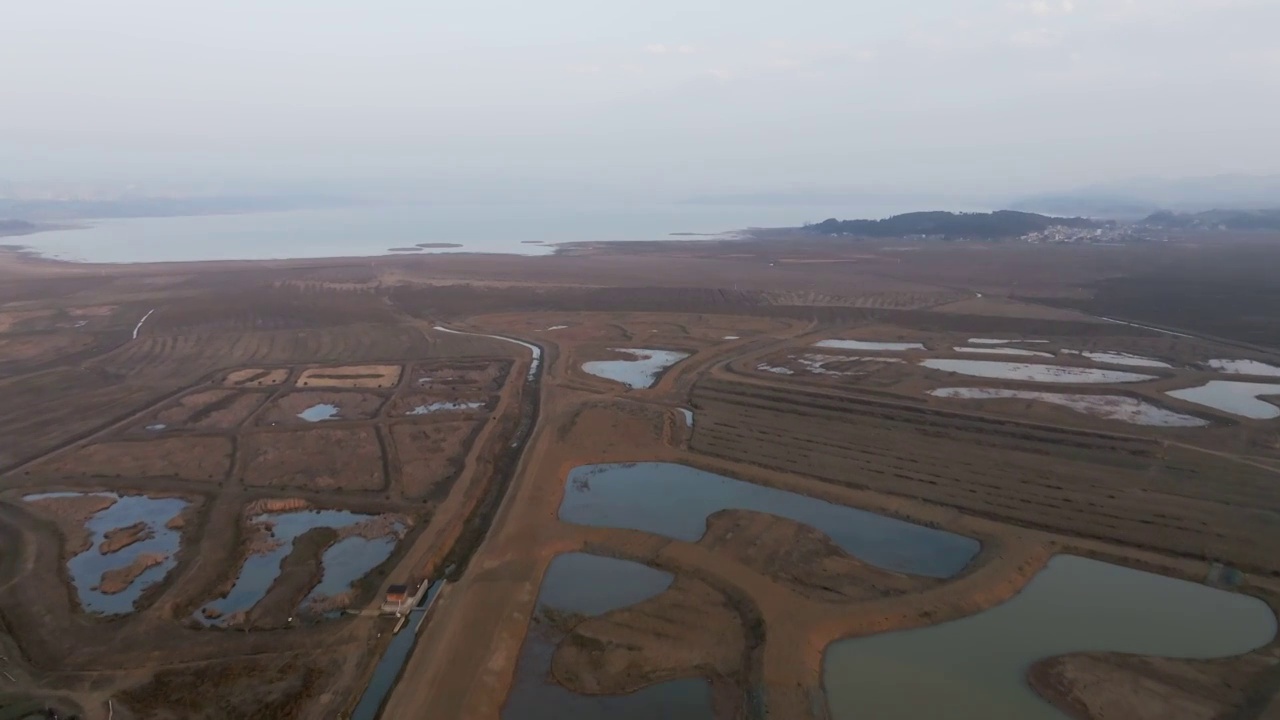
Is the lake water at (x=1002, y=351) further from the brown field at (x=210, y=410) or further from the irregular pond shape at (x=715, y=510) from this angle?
the brown field at (x=210, y=410)

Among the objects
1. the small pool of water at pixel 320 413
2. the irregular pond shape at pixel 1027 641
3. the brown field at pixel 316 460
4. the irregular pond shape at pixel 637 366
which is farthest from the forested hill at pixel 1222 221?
the brown field at pixel 316 460

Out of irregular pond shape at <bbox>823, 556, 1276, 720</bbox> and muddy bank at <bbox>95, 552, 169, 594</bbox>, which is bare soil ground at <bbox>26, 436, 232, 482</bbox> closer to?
muddy bank at <bbox>95, 552, 169, 594</bbox>

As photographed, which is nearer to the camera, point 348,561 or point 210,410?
point 348,561

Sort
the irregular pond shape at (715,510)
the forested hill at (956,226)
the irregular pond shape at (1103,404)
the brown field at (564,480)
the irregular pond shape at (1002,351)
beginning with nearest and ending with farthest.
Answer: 1. the brown field at (564,480)
2. the irregular pond shape at (715,510)
3. the irregular pond shape at (1103,404)
4. the irregular pond shape at (1002,351)
5. the forested hill at (956,226)

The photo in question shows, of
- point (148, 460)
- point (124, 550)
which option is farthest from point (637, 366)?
point (124, 550)

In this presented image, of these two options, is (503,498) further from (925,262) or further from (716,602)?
(925,262)

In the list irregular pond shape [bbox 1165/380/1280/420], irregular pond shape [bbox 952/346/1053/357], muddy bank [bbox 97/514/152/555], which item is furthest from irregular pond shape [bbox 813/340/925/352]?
muddy bank [bbox 97/514/152/555]

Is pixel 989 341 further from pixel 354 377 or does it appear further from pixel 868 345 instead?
pixel 354 377
